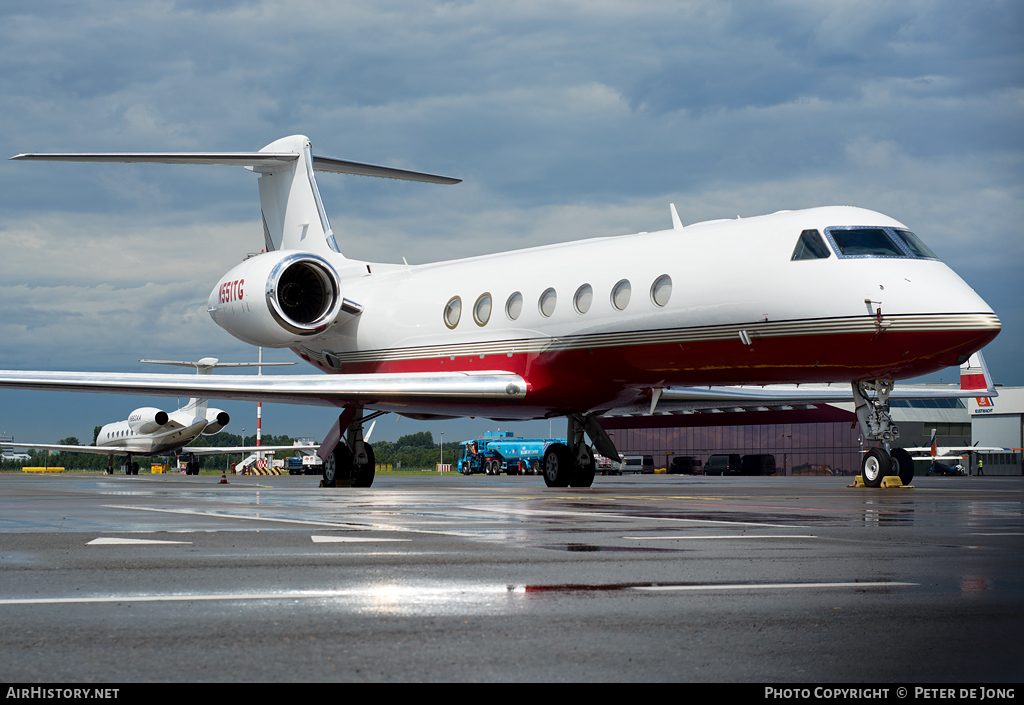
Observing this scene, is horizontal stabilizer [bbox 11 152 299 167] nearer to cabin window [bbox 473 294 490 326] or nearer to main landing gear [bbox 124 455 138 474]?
cabin window [bbox 473 294 490 326]

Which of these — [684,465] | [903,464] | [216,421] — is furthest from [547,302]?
[684,465]

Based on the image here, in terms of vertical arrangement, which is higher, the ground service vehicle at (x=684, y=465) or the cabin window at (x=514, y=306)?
the cabin window at (x=514, y=306)

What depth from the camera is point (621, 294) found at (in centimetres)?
1850

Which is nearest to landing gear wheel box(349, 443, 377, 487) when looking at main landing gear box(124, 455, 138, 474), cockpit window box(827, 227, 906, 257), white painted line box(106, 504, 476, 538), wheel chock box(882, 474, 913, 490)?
white painted line box(106, 504, 476, 538)

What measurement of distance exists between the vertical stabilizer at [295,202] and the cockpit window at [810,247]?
1438 cm

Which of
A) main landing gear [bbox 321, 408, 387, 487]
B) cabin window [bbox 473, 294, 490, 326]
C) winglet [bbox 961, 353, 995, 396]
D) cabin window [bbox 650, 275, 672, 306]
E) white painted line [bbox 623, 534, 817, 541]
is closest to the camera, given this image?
white painted line [bbox 623, 534, 817, 541]

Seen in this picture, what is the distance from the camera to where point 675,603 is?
4754mm

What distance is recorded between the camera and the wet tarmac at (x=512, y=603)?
3480 millimetres

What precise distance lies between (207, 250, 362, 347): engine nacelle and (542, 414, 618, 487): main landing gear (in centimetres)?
572

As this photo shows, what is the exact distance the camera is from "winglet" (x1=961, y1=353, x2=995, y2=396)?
1768 inches

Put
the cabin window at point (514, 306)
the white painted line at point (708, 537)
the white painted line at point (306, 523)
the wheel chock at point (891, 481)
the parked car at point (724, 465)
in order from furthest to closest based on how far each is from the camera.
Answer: the parked car at point (724, 465) < the cabin window at point (514, 306) < the wheel chock at point (891, 481) < the white painted line at point (306, 523) < the white painted line at point (708, 537)

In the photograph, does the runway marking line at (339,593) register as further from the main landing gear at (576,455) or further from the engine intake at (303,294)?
the engine intake at (303,294)

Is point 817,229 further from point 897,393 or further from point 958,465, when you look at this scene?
point 958,465

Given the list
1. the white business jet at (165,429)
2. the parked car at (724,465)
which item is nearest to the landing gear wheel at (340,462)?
the white business jet at (165,429)
